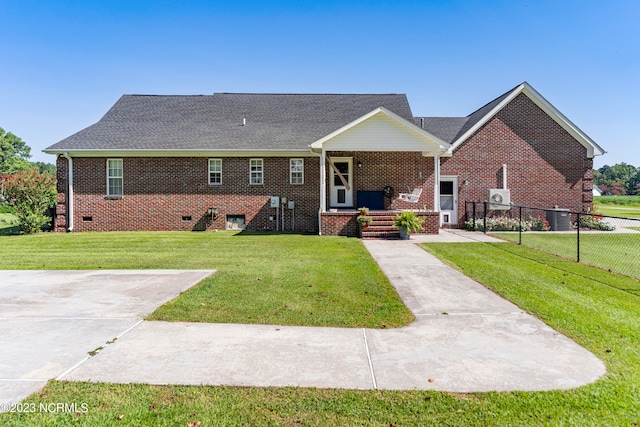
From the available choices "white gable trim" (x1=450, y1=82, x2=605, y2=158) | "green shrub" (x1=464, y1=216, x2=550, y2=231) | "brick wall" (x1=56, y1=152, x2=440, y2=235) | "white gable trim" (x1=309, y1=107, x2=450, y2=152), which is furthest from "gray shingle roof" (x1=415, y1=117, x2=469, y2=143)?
"brick wall" (x1=56, y1=152, x2=440, y2=235)

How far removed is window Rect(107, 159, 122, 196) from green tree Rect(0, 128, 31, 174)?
236 feet

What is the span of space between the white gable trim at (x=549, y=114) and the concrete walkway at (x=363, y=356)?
14.1 metres

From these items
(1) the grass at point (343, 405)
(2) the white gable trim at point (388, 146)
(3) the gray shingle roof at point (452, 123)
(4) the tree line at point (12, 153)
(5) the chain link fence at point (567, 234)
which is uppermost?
(4) the tree line at point (12, 153)

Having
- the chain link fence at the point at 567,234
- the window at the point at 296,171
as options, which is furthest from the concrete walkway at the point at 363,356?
the window at the point at 296,171

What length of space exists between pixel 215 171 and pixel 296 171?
3624 millimetres

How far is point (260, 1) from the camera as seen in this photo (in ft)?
44.8

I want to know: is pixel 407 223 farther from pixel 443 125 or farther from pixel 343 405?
pixel 343 405

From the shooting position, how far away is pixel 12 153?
260ft

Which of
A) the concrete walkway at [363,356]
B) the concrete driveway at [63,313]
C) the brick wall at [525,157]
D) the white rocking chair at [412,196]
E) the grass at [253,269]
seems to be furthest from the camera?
the brick wall at [525,157]

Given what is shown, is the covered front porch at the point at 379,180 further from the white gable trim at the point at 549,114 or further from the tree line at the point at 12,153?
the tree line at the point at 12,153

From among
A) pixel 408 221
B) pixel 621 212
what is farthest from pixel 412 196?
pixel 621 212

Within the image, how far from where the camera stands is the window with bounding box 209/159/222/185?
1645 cm

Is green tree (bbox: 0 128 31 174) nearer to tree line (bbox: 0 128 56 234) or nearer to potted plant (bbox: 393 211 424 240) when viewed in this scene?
tree line (bbox: 0 128 56 234)

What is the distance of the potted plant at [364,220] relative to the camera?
1355 cm
